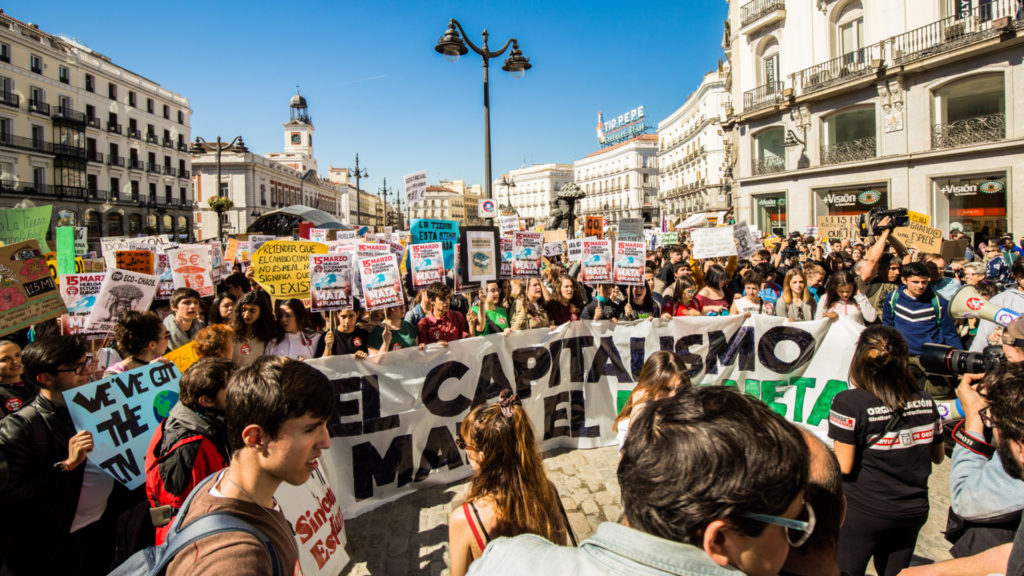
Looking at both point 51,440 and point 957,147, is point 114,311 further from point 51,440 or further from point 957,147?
point 957,147

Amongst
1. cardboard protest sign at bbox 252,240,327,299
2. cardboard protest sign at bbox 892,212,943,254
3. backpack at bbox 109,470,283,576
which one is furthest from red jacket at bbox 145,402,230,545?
cardboard protest sign at bbox 892,212,943,254

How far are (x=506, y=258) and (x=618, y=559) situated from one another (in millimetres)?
5890

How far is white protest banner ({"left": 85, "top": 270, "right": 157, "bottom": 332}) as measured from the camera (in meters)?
4.72

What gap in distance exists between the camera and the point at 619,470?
1183 millimetres

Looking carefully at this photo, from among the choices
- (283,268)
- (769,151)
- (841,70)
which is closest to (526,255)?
(283,268)

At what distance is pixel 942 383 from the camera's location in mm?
5113

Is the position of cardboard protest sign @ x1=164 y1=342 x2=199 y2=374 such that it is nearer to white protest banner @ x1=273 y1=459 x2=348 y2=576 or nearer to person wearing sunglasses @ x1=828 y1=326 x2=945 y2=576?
white protest banner @ x1=273 y1=459 x2=348 y2=576

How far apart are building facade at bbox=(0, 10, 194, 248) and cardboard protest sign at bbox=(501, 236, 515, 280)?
116 feet

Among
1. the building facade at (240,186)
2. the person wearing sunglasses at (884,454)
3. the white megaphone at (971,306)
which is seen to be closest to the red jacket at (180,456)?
the person wearing sunglasses at (884,454)

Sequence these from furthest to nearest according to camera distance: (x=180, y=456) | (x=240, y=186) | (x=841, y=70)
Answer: (x=240, y=186) → (x=841, y=70) → (x=180, y=456)

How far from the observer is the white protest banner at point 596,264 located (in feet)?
20.6

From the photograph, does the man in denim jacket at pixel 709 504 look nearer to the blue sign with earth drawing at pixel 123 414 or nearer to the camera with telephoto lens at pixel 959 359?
the camera with telephoto lens at pixel 959 359

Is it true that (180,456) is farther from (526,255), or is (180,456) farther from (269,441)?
(526,255)

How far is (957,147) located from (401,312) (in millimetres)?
20524
